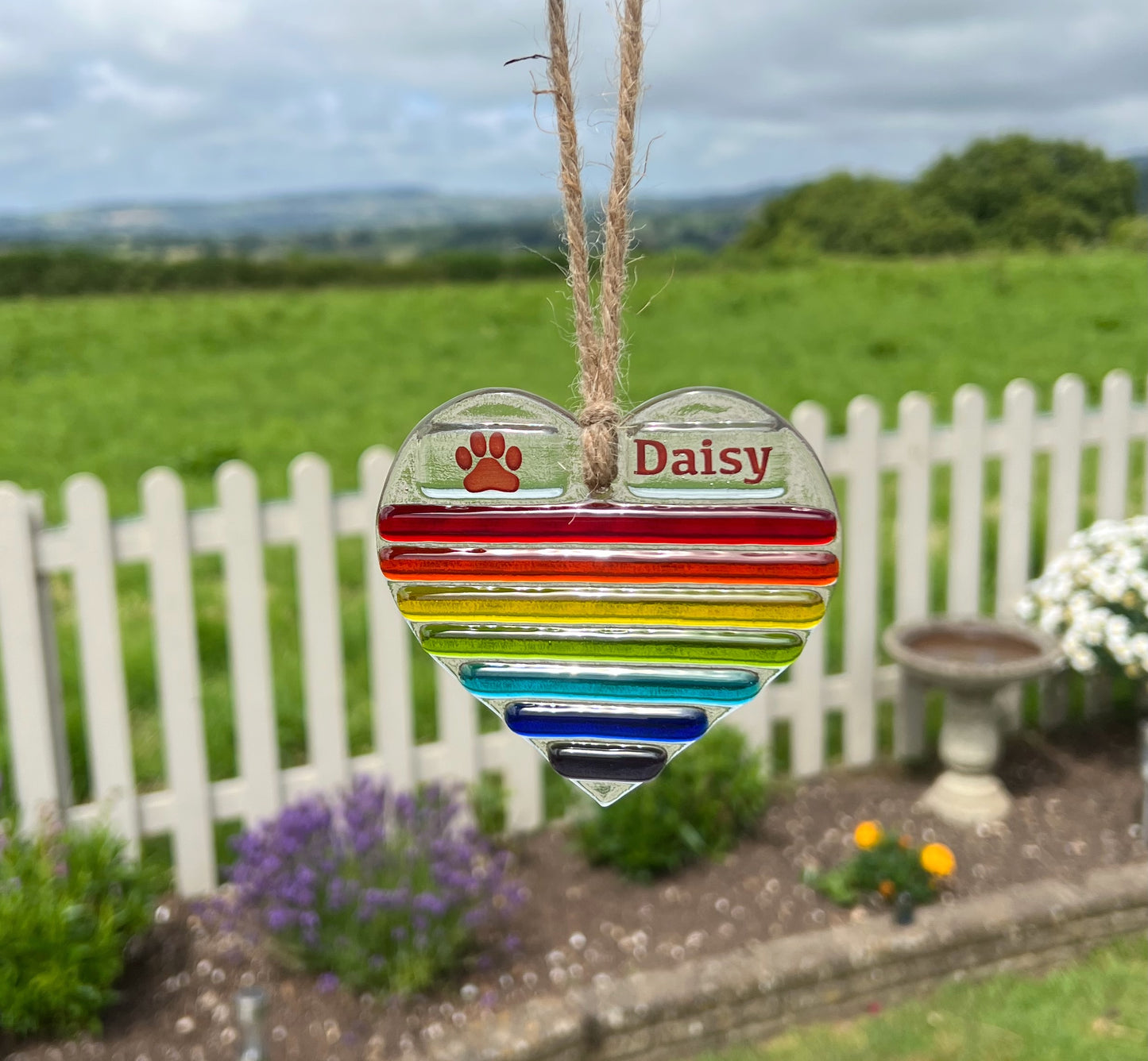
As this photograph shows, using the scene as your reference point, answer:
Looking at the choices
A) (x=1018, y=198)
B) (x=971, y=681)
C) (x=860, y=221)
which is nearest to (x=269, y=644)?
(x=971, y=681)

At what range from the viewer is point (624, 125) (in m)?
0.65

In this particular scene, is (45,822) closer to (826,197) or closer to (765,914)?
(765,914)

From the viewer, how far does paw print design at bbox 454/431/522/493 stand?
758 millimetres

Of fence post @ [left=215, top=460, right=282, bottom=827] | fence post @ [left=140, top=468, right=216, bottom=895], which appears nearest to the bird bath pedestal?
fence post @ [left=215, top=460, right=282, bottom=827]

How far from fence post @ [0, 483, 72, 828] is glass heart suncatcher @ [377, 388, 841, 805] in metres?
2.36

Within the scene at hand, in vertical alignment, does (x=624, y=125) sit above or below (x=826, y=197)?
below

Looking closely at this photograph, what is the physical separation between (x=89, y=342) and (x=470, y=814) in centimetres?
1004

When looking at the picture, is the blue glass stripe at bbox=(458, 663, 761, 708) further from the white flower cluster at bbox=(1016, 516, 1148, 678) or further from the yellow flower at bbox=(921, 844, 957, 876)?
the white flower cluster at bbox=(1016, 516, 1148, 678)

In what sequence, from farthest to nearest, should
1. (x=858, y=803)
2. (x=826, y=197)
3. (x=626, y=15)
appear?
(x=826, y=197) → (x=858, y=803) → (x=626, y=15)

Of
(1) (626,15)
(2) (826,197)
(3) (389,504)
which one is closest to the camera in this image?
(1) (626,15)

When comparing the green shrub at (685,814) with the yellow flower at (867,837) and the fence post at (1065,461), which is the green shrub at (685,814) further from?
the fence post at (1065,461)

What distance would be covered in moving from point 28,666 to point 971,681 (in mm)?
2670

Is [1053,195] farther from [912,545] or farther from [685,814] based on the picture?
[912,545]

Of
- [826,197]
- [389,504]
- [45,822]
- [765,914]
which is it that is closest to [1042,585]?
[765,914]
